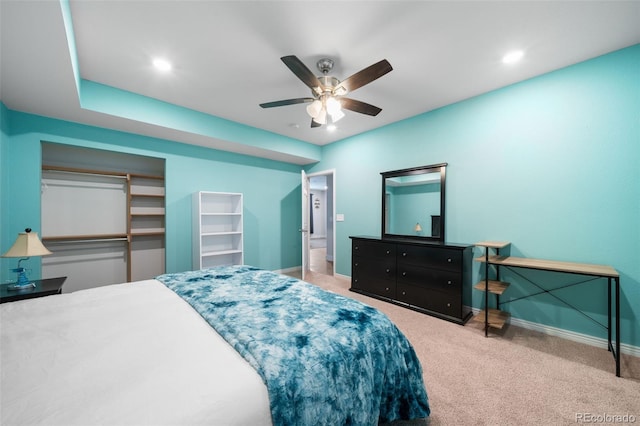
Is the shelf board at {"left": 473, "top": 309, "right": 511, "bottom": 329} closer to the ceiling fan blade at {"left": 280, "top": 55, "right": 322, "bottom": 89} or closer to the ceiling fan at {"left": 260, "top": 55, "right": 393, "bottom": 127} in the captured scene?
the ceiling fan at {"left": 260, "top": 55, "right": 393, "bottom": 127}

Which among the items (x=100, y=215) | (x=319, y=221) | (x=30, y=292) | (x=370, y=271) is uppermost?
(x=100, y=215)

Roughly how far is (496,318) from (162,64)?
14.0ft

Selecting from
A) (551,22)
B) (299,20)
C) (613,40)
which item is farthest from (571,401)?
(299,20)

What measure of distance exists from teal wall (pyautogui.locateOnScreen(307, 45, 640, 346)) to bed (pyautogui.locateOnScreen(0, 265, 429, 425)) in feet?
7.09

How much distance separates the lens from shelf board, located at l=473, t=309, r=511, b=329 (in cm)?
247

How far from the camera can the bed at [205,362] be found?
2.54 ft

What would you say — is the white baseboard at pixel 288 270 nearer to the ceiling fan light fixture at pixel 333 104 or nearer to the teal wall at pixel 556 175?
the teal wall at pixel 556 175

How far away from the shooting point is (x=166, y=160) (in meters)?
3.78

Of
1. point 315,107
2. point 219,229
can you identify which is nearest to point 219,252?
point 219,229

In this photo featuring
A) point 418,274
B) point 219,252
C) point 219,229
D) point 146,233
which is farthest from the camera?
point 219,229

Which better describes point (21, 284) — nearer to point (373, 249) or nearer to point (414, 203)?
point (373, 249)

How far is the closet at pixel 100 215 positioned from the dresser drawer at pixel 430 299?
Answer: 3864 mm

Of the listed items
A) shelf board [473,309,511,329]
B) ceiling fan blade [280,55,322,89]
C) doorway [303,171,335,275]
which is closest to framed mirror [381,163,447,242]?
shelf board [473,309,511,329]

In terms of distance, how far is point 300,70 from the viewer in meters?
1.93
